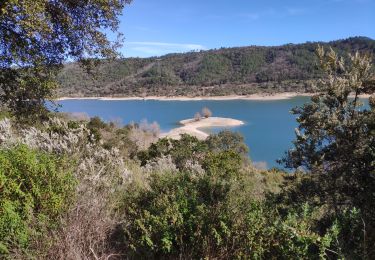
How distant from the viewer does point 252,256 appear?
152 inches

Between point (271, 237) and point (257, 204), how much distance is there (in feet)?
2.37

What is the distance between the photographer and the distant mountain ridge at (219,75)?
146 m

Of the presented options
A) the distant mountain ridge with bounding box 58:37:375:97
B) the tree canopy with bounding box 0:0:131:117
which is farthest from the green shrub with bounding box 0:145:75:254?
the distant mountain ridge with bounding box 58:37:375:97

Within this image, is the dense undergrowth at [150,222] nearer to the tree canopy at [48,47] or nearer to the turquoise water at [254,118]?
the tree canopy at [48,47]

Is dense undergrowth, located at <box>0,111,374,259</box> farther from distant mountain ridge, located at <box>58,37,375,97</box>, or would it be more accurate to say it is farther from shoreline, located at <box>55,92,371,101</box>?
distant mountain ridge, located at <box>58,37,375,97</box>

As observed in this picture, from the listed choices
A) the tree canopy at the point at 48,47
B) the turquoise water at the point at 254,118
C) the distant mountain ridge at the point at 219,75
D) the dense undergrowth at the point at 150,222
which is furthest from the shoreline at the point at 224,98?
the dense undergrowth at the point at 150,222

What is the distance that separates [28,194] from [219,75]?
17504 cm

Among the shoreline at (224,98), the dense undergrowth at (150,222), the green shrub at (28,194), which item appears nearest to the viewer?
the dense undergrowth at (150,222)

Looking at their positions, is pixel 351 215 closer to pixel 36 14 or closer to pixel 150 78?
pixel 36 14

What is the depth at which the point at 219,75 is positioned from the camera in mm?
177250

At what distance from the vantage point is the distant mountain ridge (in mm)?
146500

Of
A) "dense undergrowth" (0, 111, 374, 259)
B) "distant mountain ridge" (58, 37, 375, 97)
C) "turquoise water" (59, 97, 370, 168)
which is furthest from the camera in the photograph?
"distant mountain ridge" (58, 37, 375, 97)

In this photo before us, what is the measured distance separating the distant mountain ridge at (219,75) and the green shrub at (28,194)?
402ft

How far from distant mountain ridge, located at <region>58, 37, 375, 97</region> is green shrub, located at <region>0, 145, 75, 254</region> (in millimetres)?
122507
